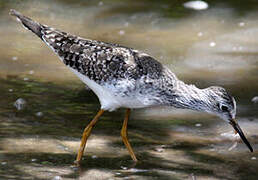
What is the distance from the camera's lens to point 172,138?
321 inches

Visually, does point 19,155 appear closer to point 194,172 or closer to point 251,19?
point 194,172

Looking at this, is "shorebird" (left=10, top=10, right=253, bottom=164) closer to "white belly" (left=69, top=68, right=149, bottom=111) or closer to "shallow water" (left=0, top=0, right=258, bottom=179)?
"white belly" (left=69, top=68, right=149, bottom=111)

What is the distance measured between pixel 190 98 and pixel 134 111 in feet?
5.89

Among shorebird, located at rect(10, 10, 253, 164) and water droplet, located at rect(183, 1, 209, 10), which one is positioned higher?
water droplet, located at rect(183, 1, 209, 10)

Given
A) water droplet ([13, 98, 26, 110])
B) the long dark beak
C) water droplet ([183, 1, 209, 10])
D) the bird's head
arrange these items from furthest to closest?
water droplet ([183, 1, 209, 10]), water droplet ([13, 98, 26, 110]), the long dark beak, the bird's head

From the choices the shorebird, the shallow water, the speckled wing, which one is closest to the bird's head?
the shorebird

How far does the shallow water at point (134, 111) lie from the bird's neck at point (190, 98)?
633mm

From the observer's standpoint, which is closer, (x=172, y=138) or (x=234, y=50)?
(x=172, y=138)

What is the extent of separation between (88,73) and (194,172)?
1.70 meters

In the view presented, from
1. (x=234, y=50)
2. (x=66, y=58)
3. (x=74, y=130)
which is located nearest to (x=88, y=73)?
(x=66, y=58)

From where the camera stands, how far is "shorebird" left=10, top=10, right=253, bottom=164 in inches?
287

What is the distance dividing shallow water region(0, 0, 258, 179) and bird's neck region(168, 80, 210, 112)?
0.63 m

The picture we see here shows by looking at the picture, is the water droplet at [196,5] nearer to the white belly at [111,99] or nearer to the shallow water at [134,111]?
the shallow water at [134,111]

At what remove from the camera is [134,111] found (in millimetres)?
9094
